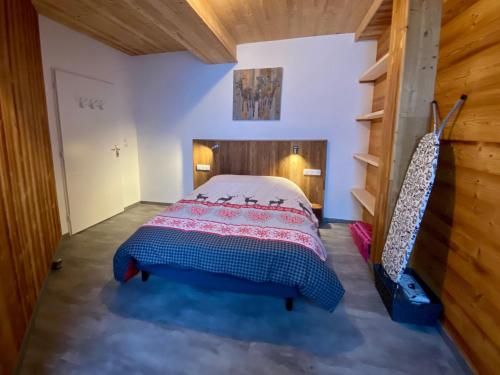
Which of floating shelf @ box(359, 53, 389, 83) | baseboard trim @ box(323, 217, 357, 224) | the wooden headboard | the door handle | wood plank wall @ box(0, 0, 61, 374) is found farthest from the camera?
the door handle

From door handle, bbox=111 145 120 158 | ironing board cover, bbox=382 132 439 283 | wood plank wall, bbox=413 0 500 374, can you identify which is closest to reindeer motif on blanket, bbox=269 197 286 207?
ironing board cover, bbox=382 132 439 283

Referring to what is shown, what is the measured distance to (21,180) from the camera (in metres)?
1.82

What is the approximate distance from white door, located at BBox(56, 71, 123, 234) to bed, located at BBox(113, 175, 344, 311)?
1.68 meters

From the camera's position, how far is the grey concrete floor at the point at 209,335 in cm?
143

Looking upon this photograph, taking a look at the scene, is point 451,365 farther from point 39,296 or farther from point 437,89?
point 39,296

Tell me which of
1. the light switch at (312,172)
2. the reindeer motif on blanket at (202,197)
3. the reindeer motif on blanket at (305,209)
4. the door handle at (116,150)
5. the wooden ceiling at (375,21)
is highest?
the wooden ceiling at (375,21)

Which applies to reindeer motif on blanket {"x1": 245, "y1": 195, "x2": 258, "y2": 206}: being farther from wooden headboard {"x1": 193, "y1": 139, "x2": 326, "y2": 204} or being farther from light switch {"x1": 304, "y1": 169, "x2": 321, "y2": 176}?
light switch {"x1": 304, "y1": 169, "x2": 321, "y2": 176}

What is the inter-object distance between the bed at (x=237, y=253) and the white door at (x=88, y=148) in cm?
168

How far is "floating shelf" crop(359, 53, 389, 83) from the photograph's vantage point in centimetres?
241

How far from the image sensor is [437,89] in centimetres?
187

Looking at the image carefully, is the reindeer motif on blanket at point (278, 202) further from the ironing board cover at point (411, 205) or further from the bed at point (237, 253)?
the ironing board cover at point (411, 205)

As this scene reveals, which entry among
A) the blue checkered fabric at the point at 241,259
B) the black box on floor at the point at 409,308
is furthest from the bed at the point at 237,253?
the black box on floor at the point at 409,308

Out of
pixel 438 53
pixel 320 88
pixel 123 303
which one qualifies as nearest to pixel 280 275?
pixel 123 303

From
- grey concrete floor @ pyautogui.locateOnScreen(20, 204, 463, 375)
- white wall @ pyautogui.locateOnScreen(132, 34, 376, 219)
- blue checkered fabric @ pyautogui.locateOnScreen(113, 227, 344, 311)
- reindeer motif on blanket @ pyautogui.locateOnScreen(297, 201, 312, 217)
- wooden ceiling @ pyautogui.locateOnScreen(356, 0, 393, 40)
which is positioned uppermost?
wooden ceiling @ pyautogui.locateOnScreen(356, 0, 393, 40)
